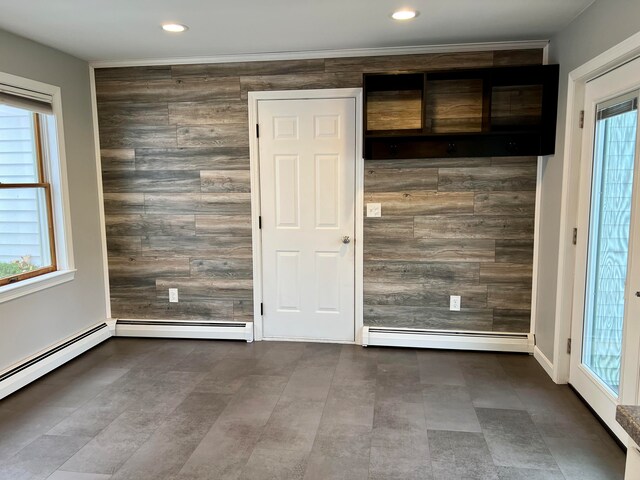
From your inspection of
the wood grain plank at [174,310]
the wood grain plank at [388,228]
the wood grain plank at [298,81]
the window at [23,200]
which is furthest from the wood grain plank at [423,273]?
the window at [23,200]

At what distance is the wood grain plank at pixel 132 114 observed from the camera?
12.9ft

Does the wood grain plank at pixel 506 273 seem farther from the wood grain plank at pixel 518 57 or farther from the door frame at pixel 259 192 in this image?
the wood grain plank at pixel 518 57

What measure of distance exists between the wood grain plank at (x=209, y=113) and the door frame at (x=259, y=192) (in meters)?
0.10

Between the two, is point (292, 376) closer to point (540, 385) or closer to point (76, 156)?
point (540, 385)

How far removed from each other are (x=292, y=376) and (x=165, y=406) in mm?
893

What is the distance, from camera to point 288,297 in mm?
4039

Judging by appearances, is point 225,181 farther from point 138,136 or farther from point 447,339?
point 447,339

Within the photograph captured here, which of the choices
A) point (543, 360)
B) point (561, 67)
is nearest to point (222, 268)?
point (543, 360)

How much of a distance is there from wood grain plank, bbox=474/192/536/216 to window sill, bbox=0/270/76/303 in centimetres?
333

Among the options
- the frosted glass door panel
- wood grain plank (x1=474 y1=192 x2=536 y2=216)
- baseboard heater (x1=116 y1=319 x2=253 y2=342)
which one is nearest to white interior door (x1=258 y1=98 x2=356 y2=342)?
baseboard heater (x1=116 y1=319 x2=253 y2=342)

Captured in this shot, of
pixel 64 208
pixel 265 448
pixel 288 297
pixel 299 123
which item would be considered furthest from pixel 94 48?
pixel 265 448

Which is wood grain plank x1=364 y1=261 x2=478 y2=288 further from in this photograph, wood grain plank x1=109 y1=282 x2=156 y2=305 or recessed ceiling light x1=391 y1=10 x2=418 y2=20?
wood grain plank x1=109 y1=282 x2=156 y2=305

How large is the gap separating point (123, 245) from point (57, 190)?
774 millimetres

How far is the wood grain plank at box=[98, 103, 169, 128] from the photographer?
394 cm
